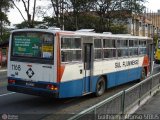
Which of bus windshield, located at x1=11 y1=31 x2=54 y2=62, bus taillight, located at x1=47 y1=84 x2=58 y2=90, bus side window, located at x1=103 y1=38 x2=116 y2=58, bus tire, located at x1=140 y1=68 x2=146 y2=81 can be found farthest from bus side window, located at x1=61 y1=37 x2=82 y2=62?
bus tire, located at x1=140 y1=68 x2=146 y2=81

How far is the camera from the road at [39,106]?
1120cm

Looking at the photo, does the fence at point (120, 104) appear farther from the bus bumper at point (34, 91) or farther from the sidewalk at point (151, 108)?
the bus bumper at point (34, 91)

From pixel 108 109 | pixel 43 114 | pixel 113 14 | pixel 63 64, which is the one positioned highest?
pixel 113 14

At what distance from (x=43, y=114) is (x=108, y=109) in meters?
3.57

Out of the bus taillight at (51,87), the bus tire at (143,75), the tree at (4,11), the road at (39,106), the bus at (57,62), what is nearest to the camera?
the road at (39,106)

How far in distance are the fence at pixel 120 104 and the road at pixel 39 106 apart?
1.96 m

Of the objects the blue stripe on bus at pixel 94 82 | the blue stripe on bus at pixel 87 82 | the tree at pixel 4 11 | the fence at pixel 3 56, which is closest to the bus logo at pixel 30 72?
the blue stripe on bus at pixel 87 82

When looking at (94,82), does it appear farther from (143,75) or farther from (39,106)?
(143,75)

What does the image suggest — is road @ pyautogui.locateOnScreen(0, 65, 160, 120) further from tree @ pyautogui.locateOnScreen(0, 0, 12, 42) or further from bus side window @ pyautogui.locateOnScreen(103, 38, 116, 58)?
tree @ pyautogui.locateOnScreen(0, 0, 12, 42)

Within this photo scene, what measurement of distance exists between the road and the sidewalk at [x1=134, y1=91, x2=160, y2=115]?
203cm

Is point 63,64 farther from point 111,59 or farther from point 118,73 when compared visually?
point 118,73

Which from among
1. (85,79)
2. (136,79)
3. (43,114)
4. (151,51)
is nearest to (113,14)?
(151,51)

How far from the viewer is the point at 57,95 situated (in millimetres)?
12000

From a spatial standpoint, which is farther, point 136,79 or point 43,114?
point 136,79
